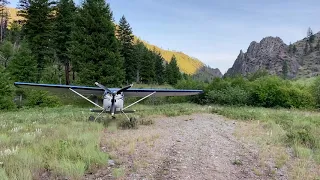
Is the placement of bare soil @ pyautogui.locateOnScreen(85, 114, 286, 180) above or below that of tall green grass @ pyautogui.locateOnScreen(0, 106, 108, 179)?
below

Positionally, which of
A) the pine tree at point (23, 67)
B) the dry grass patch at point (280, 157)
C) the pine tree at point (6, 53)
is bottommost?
the dry grass patch at point (280, 157)

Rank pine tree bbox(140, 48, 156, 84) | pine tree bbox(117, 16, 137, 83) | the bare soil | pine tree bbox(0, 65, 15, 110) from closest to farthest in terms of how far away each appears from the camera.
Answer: the bare soil, pine tree bbox(0, 65, 15, 110), pine tree bbox(117, 16, 137, 83), pine tree bbox(140, 48, 156, 84)

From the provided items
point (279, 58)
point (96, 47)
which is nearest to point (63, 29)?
point (96, 47)

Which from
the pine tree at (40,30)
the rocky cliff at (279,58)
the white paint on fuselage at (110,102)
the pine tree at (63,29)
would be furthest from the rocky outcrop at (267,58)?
the white paint on fuselage at (110,102)

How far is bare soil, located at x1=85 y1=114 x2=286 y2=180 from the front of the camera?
6281 millimetres

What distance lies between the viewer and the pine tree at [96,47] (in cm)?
2769

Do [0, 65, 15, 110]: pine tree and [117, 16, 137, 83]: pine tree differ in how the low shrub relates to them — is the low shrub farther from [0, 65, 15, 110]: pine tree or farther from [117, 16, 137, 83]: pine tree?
[117, 16, 137, 83]: pine tree

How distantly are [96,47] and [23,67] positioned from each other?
9.13 m

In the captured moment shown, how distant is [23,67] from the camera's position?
30781 millimetres

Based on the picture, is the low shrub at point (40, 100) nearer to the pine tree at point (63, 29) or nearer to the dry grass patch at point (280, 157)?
the pine tree at point (63, 29)

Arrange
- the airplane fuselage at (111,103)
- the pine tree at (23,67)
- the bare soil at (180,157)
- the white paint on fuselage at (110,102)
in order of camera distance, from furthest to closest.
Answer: the pine tree at (23,67), the white paint on fuselage at (110,102), the airplane fuselage at (111,103), the bare soil at (180,157)

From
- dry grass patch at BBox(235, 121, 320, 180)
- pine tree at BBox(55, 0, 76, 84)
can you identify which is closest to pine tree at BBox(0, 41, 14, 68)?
pine tree at BBox(55, 0, 76, 84)

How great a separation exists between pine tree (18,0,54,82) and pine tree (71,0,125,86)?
26.8 ft

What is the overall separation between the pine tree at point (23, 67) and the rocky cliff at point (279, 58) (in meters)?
105
